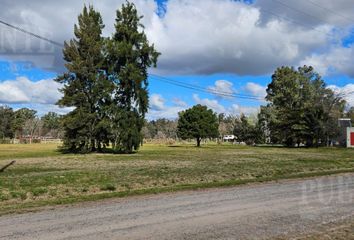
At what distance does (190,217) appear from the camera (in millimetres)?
10219

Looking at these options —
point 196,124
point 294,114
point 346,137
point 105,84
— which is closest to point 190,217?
point 105,84

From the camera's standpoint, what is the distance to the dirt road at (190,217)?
334 inches

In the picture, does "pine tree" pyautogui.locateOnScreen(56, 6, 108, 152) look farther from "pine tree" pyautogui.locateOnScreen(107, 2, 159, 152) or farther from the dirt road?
the dirt road

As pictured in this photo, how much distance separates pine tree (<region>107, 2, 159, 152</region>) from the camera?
2163 inches

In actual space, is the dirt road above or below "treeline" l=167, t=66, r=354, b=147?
below

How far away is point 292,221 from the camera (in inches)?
381

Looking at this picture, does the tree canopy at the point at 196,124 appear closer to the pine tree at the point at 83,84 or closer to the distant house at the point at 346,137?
the distant house at the point at 346,137

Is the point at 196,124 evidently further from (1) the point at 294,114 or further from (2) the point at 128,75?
(2) the point at 128,75

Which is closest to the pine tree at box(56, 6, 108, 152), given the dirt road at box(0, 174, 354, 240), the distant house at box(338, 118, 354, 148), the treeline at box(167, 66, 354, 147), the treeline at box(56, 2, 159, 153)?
the treeline at box(56, 2, 159, 153)

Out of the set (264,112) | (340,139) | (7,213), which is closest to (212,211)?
(7,213)

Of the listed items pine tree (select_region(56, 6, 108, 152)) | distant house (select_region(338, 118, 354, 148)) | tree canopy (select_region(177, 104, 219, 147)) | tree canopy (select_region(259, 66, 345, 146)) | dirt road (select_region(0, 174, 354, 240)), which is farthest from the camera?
tree canopy (select_region(177, 104, 219, 147))

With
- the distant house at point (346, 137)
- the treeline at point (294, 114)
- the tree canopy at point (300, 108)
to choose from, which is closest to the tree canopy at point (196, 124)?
the treeline at point (294, 114)

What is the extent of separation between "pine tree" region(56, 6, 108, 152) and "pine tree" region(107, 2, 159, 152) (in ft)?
6.66

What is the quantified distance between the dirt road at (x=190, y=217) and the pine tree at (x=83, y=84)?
137 ft
